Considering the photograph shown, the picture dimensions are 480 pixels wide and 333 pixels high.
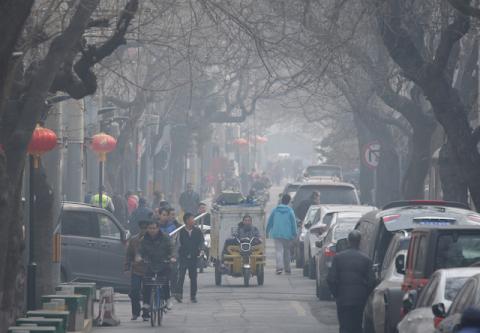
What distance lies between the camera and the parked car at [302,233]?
104 ft

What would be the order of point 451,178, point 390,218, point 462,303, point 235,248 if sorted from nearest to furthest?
1. point 462,303
2. point 390,218
3. point 451,178
4. point 235,248

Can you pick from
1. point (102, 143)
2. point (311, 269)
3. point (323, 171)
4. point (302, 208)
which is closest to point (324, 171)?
point (323, 171)

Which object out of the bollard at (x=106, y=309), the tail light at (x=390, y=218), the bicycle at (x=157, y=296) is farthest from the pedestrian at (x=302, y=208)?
the tail light at (x=390, y=218)

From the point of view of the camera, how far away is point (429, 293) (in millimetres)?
13148

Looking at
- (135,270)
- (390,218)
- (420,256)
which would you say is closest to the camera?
(420,256)

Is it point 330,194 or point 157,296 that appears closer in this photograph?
point 157,296

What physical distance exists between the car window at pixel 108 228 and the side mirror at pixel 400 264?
965cm

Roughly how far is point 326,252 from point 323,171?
→ 121 feet

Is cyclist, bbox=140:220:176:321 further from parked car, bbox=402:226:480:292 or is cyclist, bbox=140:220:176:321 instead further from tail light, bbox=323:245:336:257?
parked car, bbox=402:226:480:292

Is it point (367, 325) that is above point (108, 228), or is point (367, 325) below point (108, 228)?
below

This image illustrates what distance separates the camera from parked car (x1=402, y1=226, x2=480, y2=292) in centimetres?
1476

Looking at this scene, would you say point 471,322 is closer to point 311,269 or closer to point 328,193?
point 311,269

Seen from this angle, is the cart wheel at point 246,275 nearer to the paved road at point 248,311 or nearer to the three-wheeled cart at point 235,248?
the three-wheeled cart at point 235,248

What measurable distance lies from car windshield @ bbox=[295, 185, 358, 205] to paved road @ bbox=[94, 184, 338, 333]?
7668 millimetres
